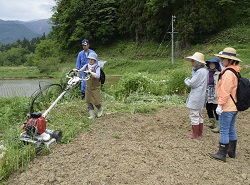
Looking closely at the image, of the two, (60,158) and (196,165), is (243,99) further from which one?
(60,158)

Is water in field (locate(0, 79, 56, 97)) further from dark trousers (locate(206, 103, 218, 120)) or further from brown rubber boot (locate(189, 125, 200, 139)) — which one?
dark trousers (locate(206, 103, 218, 120))

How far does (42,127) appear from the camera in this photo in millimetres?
3600

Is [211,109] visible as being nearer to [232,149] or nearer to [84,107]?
[232,149]

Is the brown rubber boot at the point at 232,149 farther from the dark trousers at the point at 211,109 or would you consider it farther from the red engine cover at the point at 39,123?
the red engine cover at the point at 39,123

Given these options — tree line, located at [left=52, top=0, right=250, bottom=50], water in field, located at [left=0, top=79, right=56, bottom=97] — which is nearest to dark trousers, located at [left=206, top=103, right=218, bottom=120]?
water in field, located at [left=0, top=79, right=56, bottom=97]

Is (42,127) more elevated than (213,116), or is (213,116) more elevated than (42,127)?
(42,127)

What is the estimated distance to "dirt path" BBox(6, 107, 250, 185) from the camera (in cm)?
299

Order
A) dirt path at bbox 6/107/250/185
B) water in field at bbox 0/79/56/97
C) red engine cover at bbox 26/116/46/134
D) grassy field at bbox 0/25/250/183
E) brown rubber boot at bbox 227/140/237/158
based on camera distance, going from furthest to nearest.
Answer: water in field at bbox 0/79/56/97 → brown rubber boot at bbox 227/140/237/158 → red engine cover at bbox 26/116/46/134 → grassy field at bbox 0/25/250/183 → dirt path at bbox 6/107/250/185

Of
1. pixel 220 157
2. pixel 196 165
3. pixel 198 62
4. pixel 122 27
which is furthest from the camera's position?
pixel 122 27

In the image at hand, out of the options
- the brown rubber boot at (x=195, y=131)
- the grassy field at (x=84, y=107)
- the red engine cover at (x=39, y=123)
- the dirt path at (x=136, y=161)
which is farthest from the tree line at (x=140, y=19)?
the red engine cover at (x=39, y=123)

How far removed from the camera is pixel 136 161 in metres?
3.32

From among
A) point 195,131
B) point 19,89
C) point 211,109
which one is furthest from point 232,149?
point 19,89

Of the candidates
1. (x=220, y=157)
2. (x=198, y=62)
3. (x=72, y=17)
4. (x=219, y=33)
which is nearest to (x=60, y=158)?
(x=220, y=157)

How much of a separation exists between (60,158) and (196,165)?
5.77 feet
